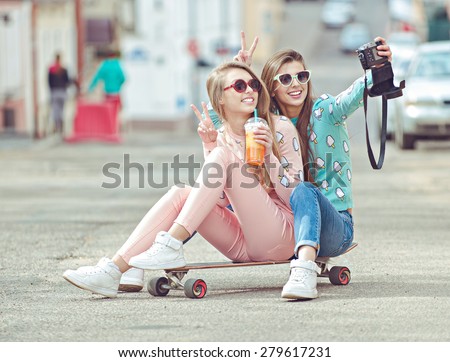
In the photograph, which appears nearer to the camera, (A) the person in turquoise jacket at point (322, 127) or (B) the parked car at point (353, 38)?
(A) the person in turquoise jacket at point (322, 127)

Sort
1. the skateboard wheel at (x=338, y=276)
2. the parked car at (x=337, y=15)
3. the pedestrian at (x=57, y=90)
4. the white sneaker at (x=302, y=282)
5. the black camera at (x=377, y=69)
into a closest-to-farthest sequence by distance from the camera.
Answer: the white sneaker at (x=302, y=282), the black camera at (x=377, y=69), the skateboard wheel at (x=338, y=276), the pedestrian at (x=57, y=90), the parked car at (x=337, y=15)

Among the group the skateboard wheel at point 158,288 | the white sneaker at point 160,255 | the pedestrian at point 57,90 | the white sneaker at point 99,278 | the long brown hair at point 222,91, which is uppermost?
the long brown hair at point 222,91

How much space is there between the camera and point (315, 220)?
7.85 meters

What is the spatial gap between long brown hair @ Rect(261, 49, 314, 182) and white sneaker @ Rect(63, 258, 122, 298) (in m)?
1.19

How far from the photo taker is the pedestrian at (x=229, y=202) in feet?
26.1

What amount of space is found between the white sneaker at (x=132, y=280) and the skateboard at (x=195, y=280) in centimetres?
8

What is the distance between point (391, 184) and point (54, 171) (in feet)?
19.4

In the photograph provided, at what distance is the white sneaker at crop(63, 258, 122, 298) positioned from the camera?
8.01 meters

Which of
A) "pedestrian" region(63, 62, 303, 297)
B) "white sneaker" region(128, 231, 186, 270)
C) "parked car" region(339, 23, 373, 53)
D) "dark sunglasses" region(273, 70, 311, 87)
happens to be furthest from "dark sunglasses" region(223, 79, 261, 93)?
"parked car" region(339, 23, 373, 53)

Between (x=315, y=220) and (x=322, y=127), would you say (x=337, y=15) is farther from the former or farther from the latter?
(x=315, y=220)

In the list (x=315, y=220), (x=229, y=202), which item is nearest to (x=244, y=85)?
(x=229, y=202)

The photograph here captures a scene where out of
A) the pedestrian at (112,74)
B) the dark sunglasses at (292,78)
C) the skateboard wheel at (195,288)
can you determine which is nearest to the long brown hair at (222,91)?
the dark sunglasses at (292,78)

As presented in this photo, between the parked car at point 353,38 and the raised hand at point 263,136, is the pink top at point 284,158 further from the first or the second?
the parked car at point 353,38

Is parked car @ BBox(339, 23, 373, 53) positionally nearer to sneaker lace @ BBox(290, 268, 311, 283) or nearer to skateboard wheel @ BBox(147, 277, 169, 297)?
skateboard wheel @ BBox(147, 277, 169, 297)
